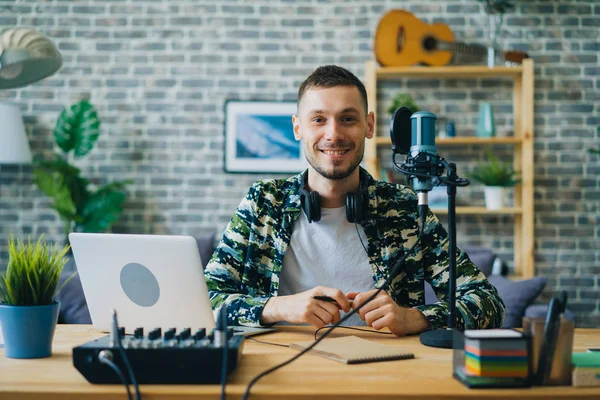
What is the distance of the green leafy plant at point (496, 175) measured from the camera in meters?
3.72

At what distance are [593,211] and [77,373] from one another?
3.68 meters

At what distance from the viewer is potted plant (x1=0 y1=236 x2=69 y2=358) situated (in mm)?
1155

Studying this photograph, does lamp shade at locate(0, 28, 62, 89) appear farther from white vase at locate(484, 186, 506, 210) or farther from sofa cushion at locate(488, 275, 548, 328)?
white vase at locate(484, 186, 506, 210)

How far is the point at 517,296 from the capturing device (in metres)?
2.70

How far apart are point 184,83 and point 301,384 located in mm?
3330

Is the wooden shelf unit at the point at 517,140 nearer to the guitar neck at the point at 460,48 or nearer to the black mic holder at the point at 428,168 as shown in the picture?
the guitar neck at the point at 460,48

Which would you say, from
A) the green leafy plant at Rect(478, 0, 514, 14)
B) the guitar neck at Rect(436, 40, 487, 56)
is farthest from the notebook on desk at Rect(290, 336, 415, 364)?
the green leafy plant at Rect(478, 0, 514, 14)

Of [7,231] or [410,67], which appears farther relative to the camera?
[7,231]

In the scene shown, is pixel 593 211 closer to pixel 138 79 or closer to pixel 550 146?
pixel 550 146

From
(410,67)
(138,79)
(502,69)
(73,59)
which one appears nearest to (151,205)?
(138,79)

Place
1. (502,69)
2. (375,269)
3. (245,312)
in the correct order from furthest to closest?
(502,69), (375,269), (245,312)

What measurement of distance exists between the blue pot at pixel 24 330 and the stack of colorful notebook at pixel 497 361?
0.80 meters

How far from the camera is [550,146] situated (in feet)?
12.9

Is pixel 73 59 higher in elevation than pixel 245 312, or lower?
higher
